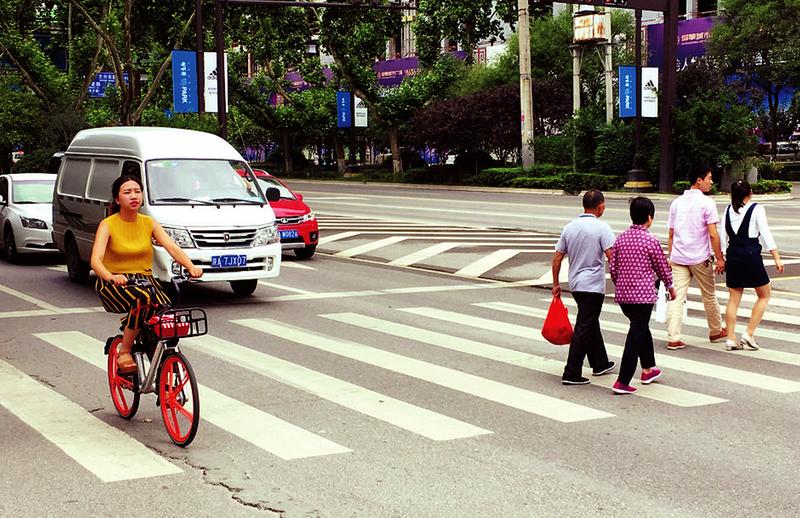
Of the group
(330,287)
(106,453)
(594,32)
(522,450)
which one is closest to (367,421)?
(522,450)

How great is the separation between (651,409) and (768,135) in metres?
50.4

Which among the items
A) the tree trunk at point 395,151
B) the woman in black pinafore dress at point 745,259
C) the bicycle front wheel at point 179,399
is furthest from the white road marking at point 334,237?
the tree trunk at point 395,151

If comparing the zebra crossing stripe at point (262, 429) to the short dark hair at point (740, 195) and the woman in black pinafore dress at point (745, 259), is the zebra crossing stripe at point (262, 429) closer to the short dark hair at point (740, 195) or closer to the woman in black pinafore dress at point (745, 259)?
the woman in black pinafore dress at point (745, 259)

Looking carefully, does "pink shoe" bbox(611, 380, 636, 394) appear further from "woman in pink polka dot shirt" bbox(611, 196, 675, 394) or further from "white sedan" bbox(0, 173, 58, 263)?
"white sedan" bbox(0, 173, 58, 263)

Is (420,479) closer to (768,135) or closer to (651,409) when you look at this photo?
(651,409)

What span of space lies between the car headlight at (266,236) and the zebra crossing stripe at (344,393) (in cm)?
324

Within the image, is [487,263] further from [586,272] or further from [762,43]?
[762,43]

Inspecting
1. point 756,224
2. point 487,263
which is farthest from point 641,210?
point 487,263

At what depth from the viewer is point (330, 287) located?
52.7ft

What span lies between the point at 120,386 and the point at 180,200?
279 inches

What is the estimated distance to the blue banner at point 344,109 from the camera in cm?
5950

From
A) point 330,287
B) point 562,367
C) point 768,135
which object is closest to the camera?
point 562,367

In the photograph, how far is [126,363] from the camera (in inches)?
294

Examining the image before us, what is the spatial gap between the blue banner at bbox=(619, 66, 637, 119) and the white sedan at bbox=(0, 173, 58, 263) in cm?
2507
